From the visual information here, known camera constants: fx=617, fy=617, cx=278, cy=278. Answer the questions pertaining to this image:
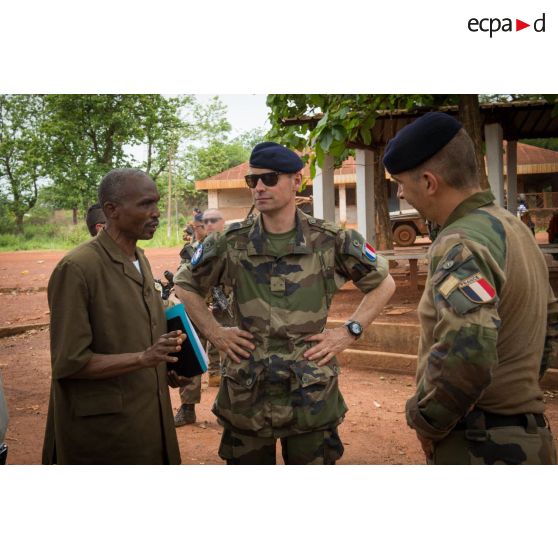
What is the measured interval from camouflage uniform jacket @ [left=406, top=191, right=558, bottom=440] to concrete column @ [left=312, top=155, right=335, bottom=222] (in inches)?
316

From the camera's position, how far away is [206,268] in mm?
2721

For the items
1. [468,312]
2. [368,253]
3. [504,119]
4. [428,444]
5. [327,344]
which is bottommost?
[428,444]

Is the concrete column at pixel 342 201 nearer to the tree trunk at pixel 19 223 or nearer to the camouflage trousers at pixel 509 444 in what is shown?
the tree trunk at pixel 19 223

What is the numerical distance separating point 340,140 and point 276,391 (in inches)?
129

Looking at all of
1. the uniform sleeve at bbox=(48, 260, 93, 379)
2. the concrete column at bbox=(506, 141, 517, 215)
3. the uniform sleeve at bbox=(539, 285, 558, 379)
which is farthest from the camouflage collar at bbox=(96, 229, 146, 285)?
the concrete column at bbox=(506, 141, 517, 215)

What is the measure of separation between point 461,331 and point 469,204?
41 centimetres

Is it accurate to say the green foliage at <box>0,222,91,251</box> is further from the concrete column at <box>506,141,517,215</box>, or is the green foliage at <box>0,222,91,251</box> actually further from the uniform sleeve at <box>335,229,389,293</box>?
the concrete column at <box>506,141,517,215</box>

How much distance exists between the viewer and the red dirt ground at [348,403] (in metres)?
4.55

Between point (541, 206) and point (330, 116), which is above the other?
point (330, 116)

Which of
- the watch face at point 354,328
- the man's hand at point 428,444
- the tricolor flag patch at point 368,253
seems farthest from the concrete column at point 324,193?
the man's hand at point 428,444

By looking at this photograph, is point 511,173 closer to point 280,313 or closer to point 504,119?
point 504,119

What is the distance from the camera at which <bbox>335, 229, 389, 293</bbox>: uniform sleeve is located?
266cm

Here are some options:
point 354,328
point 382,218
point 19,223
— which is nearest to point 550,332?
point 354,328
